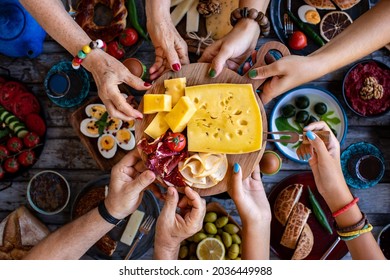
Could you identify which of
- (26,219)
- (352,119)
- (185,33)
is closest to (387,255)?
(352,119)

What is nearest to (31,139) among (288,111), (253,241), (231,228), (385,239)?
(231,228)

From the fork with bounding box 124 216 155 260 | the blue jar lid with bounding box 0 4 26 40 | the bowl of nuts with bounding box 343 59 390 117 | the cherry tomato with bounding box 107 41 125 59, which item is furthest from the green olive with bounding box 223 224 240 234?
the blue jar lid with bounding box 0 4 26 40

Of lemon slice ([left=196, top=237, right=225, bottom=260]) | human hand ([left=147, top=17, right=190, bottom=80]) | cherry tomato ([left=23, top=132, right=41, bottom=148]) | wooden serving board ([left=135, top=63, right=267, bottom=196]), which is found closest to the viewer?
wooden serving board ([left=135, top=63, right=267, bottom=196])

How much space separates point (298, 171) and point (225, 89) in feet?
2.77

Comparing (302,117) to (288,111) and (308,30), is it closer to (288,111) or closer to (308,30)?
(288,111)

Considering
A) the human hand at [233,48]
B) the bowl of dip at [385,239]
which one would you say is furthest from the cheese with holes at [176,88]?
the bowl of dip at [385,239]

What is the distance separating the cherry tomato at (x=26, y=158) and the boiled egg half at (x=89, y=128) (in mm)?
396

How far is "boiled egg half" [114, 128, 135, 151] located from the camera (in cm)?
231

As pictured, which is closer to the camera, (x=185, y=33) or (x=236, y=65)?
(x=236, y=65)

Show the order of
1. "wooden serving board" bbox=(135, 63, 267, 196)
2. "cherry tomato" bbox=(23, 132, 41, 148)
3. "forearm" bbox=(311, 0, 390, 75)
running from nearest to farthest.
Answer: "forearm" bbox=(311, 0, 390, 75) → "wooden serving board" bbox=(135, 63, 267, 196) → "cherry tomato" bbox=(23, 132, 41, 148)

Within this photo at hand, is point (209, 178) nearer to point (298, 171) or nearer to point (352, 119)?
point (298, 171)

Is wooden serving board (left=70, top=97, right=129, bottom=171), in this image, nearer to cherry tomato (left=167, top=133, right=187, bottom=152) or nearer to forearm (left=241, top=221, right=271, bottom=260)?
cherry tomato (left=167, top=133, right=187, bottom=152)

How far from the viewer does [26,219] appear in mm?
2402

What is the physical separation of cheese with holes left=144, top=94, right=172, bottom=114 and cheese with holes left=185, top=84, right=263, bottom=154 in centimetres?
11
